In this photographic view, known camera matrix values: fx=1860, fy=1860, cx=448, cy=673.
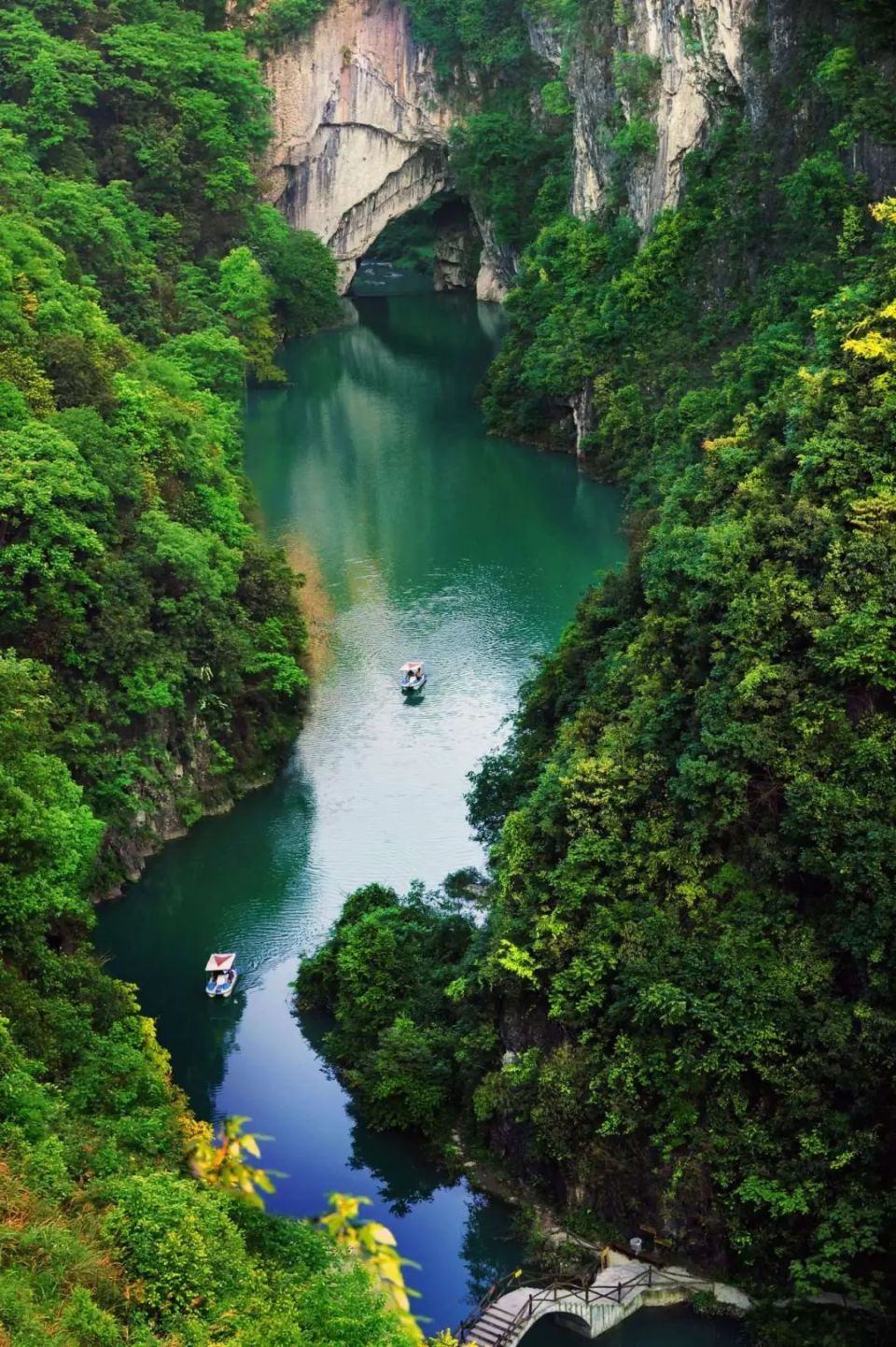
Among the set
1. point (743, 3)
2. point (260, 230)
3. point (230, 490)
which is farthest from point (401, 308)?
point (230, 490)

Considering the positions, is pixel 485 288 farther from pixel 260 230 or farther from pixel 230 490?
pixel 230 490

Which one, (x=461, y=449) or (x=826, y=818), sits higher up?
(x=461, y=449)

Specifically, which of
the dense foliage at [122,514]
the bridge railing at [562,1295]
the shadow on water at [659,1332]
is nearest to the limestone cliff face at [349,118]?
the dense foliage at [122,514]

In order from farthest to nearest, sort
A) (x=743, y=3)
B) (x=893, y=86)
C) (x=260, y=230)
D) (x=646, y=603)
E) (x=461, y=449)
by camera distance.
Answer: (x=260, y=230) < (x=461, y=449) < (x=743, y=3) < (x=893, y=86) < (x=646, y=603)

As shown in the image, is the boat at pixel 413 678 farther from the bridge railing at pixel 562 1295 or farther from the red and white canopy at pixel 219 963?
the bridge railing at pixel 562 1295

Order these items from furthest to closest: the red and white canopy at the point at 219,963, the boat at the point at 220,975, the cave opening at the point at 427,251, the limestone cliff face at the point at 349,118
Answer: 1. the cave opening at the point at 427,251
2. the limestone cliff face at the point at 349,118
3. the red and white canopy at the point at 219,963
4. the boat at the point at 220,975

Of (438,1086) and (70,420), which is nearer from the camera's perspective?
(438,1086)

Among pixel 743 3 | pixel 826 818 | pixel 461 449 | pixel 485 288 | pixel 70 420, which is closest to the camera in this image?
pixel 826 818

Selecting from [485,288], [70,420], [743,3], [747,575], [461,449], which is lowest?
[747,575]
